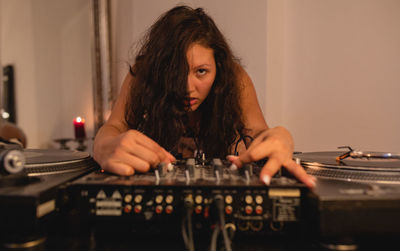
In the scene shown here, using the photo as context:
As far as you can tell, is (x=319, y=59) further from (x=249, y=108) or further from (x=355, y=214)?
(x=355, y=214)

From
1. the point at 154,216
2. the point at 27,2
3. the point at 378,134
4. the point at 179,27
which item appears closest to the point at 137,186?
the point at 154,216

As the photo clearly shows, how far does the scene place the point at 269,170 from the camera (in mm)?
537

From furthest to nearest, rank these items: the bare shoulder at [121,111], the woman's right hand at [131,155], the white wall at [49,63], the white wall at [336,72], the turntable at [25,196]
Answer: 1. the white wall at [49,63]
2. the white wall at [336,72]
3. the bare shoulder at [121,111]
4. the woman's right hand at [131,155]
5. the turntable at [25,196]

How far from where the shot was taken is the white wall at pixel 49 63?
200cm

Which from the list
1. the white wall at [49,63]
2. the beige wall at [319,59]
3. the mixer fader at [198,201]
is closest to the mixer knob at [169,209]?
the mixer fader at [198,201]

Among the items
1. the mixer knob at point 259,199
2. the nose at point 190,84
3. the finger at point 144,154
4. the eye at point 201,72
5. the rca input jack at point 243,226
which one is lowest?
the rca input jack at point 243,226

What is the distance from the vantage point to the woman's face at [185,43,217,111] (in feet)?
3.23

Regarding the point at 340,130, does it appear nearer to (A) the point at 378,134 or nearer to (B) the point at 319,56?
(A) the point at 378,134

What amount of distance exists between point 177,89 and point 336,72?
43.0 inches

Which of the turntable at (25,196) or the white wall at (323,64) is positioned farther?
the white wall at (323,64)

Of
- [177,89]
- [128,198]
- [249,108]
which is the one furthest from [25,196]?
[249,108]

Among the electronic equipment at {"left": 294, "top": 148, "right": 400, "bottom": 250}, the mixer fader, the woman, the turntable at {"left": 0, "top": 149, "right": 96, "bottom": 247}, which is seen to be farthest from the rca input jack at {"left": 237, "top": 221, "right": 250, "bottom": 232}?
the turntable at {"left": 0, "top": 149, "right": 96, "bottom": 247}

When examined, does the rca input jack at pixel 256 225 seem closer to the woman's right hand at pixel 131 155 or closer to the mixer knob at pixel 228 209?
the mixer knob at pixel 228 209

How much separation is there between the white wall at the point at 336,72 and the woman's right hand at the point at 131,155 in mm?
1156
